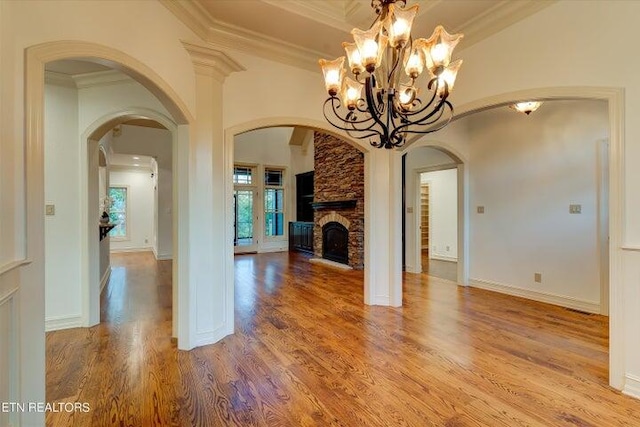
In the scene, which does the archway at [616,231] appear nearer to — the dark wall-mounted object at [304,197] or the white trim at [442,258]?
the white trim at [442,258]

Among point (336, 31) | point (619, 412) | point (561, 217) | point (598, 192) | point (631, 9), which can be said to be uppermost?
point (336, 31)

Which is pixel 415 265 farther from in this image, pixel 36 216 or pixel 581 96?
pixel 36 216

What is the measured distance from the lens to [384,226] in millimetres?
4062

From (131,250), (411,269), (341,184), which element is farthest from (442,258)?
(131,250)

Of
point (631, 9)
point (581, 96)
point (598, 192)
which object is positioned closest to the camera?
point (631, 9)

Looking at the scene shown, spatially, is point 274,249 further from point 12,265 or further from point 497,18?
point 12,265

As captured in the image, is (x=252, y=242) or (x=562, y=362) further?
(x=252, y=242)

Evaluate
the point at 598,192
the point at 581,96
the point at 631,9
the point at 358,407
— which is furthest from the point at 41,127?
the point at 598,192

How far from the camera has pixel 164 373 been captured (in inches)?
94.6

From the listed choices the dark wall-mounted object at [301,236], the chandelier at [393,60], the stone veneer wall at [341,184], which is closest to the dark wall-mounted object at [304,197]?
the dark wall-mounted object at [301,236]

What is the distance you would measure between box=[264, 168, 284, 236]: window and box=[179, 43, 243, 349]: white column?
6655 mm

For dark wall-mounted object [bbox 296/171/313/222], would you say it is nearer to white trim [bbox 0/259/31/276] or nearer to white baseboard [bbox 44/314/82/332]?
white baseboard [bbox 44/314/82/332]

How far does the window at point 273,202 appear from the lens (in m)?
9.70

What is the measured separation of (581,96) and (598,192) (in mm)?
2050
